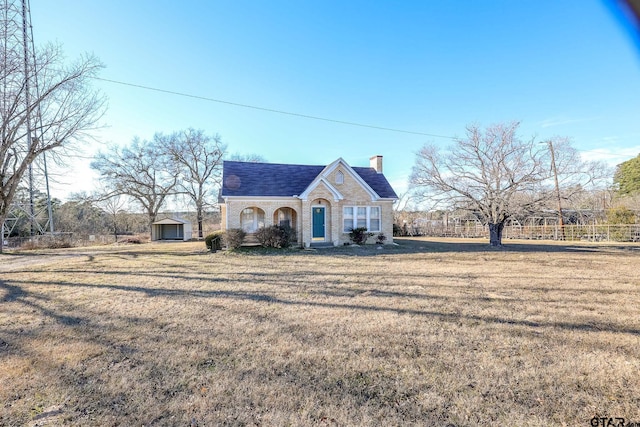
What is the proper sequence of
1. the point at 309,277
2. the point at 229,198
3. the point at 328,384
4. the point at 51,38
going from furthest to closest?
1. the point at 229,198
2. the point at 51,38
3. the point at 309,277
4. the point at 328,384

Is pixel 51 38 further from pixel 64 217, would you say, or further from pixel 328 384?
pixel 64 217

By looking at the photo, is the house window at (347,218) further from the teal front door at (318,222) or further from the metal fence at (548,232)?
the metal fence at (548,232)

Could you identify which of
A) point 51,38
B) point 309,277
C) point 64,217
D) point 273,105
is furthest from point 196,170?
point 309,277

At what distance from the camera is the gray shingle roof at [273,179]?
59.0 feet

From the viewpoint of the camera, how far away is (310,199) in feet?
57.8

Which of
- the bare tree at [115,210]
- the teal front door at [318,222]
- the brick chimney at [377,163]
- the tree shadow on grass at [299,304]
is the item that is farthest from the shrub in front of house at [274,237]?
the bare tree at [115,210]

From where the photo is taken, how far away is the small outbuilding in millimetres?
32500

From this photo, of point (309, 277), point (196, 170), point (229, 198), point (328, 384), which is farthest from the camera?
point (196, 170)

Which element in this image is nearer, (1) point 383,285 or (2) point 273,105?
(1) point 383,285

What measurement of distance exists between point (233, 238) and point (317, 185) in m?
5.50

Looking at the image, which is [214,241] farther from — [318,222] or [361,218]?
[361,218]

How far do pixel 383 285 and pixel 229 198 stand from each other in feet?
38.5

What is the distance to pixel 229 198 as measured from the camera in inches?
673

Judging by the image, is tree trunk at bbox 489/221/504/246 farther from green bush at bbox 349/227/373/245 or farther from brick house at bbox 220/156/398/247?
green bush at bbox 349/227/373/245
